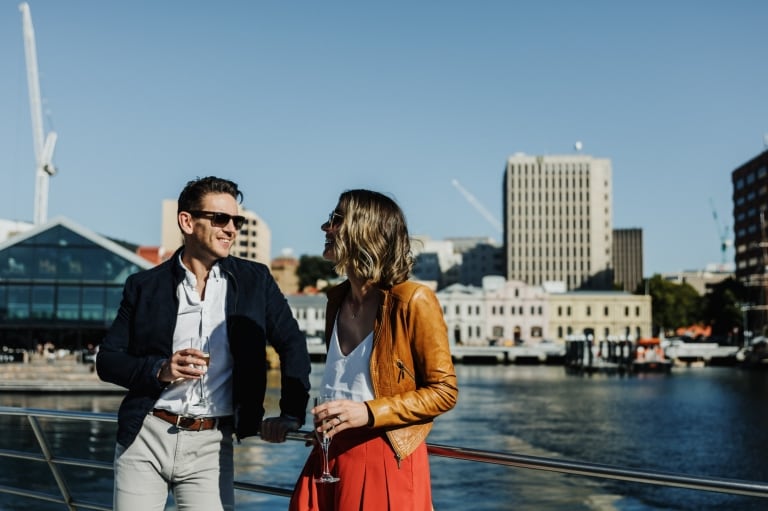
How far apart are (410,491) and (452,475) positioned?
22608 millimetres

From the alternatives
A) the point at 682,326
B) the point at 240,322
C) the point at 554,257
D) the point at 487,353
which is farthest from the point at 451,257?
the point at 240,322

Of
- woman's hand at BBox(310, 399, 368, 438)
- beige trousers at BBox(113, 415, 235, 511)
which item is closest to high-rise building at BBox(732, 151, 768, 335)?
beige trousers at BBox(113, 415, 235, 511)

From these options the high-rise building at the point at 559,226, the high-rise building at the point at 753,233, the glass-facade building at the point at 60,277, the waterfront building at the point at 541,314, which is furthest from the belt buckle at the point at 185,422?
the high-rise building at the point at 559,226

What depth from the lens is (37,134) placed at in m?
105

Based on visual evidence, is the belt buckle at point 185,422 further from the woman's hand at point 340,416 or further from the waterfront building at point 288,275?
the waterfront building at point 288,275

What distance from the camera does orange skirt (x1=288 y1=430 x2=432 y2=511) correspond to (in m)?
3.19

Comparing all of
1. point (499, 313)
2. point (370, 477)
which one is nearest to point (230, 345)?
point (370, 477)

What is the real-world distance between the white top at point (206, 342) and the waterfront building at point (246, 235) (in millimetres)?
141367

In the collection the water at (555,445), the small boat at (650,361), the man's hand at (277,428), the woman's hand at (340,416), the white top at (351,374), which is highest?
the white top at (351,374)

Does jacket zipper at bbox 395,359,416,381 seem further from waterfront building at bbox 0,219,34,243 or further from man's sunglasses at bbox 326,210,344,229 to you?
waterfront building at bbox 0,219,34,243

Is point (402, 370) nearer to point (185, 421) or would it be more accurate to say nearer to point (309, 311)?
point (185, 421)

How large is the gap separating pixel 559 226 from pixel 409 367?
16275 cm

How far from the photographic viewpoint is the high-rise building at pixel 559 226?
530ft

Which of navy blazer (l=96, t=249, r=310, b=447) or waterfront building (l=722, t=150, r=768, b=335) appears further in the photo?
waterfront building (l=722, t=150, r=768, b=335)
